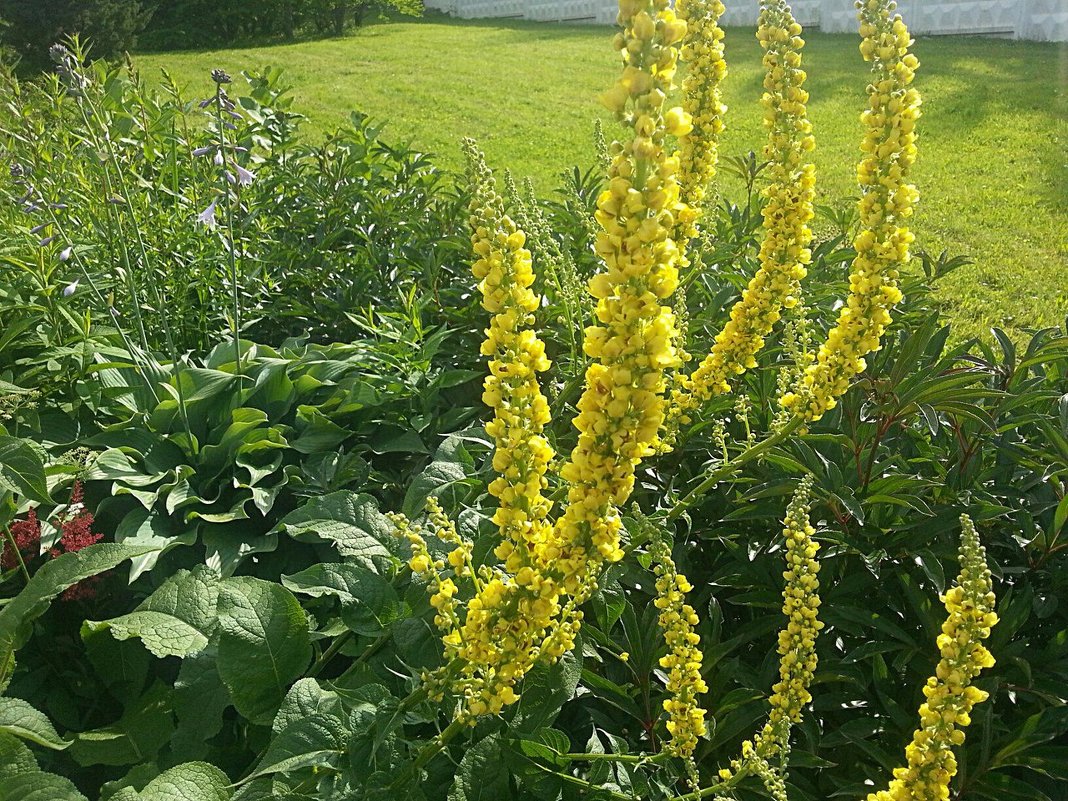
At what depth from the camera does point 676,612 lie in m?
1.61

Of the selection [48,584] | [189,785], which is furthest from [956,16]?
[189,785]

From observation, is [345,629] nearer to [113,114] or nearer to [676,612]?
[676,612]

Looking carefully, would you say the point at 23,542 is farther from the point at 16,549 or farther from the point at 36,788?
the point at 36,788

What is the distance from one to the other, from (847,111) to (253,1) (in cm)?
1373

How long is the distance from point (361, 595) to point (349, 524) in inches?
7.6

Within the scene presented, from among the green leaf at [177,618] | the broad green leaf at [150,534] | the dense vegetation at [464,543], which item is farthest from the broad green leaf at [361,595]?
the broad green leaf at [150,534]

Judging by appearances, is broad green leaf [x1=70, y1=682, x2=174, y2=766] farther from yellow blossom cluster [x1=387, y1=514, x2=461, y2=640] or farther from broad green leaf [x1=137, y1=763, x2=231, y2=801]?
yellow blossom cluster [x1=387, y1=514, x2=461, y2=640]

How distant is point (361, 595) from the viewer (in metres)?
1.98

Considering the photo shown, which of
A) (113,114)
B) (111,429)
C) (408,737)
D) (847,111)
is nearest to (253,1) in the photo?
(847,111)

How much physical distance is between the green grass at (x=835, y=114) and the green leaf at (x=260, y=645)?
4.04 m

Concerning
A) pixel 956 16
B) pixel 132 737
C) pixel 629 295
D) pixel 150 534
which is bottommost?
pixel 132 737

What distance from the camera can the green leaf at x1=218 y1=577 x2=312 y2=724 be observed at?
6.17 ft

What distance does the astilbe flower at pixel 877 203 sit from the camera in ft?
5.66

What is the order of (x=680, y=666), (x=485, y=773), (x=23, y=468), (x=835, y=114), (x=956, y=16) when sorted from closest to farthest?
(x=680, y=666) → (x=485, y=773) → (x=23, y=468) → (x=835, y=114) → (x=956, y=16)
